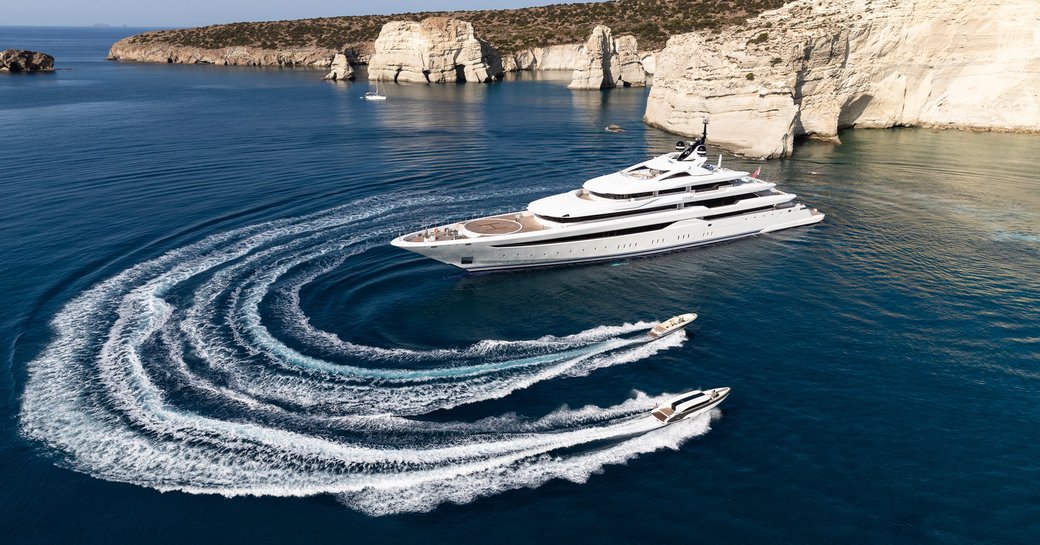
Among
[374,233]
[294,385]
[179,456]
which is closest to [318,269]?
[374,233]

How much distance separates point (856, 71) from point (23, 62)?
706ft

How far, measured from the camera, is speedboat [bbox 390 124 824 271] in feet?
126

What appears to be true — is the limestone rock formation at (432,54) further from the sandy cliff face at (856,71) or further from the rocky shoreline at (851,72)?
the sandy cliff face at (856,71)

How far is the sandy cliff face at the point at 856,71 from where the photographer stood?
68.4 meters

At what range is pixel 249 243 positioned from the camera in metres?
41.5

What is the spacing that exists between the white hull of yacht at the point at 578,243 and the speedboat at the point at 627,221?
68mm

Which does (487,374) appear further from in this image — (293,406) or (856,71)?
(856,71)

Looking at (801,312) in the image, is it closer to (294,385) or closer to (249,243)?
(294,385)

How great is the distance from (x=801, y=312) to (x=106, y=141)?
83.6m

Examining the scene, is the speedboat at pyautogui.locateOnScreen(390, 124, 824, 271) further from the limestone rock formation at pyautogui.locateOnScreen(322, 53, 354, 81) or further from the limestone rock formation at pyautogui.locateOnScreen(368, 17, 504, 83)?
the limestone rock formation at pyautogui.locateOnScreen(322, 53, 354, 81)

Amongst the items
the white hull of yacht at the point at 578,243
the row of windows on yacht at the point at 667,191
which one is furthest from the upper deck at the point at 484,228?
the row of windows on yacht at the point at 667,191

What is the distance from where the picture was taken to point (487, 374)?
88.4ft

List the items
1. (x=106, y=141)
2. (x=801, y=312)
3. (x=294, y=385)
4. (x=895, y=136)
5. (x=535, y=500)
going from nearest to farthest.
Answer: (x=535, y=500) → (x=294, y=385) → (x=801, y=312) → (x=106, y=141) → (x=895, y=136)

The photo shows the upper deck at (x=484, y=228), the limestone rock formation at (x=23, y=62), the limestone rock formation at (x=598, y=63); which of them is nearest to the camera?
the upper deck at (x=484, y=228)
